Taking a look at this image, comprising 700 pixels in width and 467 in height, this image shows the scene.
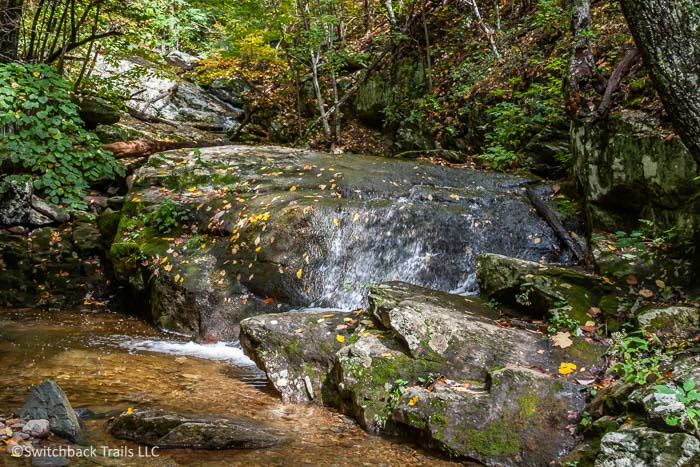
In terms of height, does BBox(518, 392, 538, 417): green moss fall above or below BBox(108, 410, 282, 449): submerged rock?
above

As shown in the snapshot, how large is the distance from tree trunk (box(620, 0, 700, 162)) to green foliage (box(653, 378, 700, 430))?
1.53 metres

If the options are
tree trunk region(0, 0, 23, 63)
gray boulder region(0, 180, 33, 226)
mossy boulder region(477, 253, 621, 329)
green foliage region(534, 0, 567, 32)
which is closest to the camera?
mossy boulder region(477, 253, 621, 329)

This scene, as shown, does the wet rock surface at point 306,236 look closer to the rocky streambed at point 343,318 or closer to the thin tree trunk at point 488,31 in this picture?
the rocky streambed at point 343,318

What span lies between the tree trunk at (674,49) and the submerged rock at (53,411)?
14.6 ft

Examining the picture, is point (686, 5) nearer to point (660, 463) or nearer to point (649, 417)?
point (649, 417)

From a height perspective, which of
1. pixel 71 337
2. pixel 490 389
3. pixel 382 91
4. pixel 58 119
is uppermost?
pixel 382 91

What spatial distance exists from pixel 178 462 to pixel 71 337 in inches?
154

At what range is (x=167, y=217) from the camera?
7.73m

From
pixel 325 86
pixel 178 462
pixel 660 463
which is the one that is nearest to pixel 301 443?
pixel 178 462

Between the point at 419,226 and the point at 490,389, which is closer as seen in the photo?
the point at 490,389

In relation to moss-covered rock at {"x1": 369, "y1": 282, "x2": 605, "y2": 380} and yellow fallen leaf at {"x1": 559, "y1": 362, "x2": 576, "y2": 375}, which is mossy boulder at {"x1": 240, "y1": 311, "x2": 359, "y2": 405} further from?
yellow fallen leaf at {"x1": 559, "y1": 362, "x2": 576, "y2": 375}

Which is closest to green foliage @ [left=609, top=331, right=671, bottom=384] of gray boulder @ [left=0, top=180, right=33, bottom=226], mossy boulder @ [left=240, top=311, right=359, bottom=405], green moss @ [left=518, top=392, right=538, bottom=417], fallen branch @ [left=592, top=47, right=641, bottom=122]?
green moss @ [left=518, top=392, right=538, bottom=417]

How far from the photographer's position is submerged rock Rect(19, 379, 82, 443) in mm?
3186

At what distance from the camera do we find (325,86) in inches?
623
